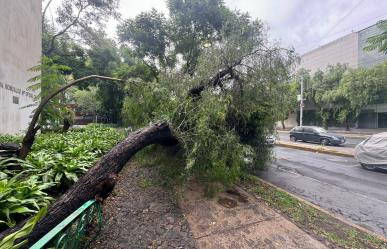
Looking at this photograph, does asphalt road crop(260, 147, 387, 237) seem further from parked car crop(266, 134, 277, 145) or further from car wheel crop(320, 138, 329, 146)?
car wheel crop(320, 138, 329, 146)

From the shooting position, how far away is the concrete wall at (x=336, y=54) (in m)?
29.0

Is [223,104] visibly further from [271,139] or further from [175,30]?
[175,30]

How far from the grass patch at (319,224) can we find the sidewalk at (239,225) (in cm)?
21

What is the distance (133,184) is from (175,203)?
153cm

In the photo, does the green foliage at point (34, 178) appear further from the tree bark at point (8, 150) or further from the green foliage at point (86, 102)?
the green foliage at point (86, 102)

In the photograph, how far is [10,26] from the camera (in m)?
8.41

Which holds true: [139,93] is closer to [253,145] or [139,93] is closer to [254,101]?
[254,101]

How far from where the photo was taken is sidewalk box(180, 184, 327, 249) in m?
3.32

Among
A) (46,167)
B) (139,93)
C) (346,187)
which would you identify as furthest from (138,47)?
(346,187)

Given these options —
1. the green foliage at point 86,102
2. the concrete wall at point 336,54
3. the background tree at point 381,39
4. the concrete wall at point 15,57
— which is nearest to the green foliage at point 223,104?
the background tree at point 381,39

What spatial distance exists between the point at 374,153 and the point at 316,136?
853cm

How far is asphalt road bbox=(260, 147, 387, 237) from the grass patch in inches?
21.5

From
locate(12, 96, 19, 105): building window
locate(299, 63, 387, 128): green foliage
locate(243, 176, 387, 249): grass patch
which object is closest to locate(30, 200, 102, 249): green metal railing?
locate(243, 176, 387, 249): grass patch

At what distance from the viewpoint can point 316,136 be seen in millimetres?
16172
